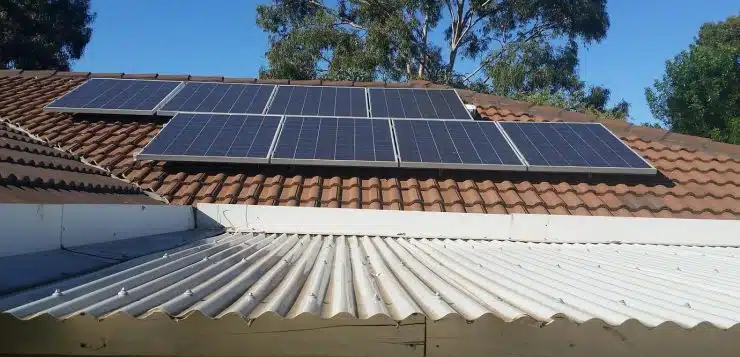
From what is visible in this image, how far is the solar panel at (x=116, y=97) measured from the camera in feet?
29.6

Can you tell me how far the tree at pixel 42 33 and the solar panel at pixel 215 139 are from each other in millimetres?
26775

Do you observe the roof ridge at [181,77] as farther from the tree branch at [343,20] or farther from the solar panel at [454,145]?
the tree branch at [343,20]

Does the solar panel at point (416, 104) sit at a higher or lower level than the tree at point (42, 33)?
lower

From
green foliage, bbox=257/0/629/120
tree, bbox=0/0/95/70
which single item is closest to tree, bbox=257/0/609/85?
green foliage, bbox=257/0/629/120

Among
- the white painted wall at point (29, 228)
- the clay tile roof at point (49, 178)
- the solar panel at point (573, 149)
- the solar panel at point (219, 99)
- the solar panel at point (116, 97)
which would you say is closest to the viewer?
the white painted wall at point (29, 228)

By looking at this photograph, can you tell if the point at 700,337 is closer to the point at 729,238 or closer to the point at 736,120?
the point at 729,238

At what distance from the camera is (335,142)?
26.3ft

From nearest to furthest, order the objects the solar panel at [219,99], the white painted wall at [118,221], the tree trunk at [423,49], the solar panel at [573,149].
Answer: the white painted wall at [118,221] < the solar panel at [573,149] < the solar panel at [219,99] < the tree trunk at [423,49]

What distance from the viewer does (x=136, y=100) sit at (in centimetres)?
959

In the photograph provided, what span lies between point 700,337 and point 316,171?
5.46 metres

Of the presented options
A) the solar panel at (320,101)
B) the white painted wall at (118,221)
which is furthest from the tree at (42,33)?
the white painted wall at (118,221)

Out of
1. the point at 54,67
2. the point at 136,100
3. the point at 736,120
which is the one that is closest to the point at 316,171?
the point at 136,100

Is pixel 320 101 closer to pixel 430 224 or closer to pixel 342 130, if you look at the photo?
pixel 342 130

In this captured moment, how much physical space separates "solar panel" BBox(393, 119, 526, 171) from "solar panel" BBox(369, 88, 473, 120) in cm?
45
